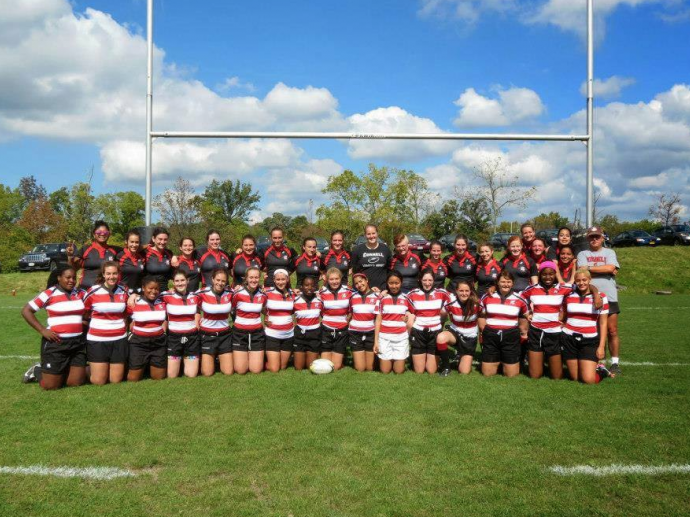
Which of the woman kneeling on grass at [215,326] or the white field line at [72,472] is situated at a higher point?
the woman kneeling on grass at [215,326]

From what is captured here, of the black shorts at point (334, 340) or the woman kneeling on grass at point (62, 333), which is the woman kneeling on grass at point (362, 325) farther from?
the woman kneeling on grass at point (62, 333)

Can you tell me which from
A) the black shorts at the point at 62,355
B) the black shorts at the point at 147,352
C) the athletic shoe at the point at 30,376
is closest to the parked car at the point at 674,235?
the black shorts at the point at 147,352

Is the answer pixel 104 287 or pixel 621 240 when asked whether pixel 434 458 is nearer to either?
pixel 104 287

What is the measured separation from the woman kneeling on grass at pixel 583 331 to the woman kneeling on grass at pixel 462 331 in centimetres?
101

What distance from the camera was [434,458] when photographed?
3.46 m

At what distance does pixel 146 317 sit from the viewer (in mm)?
5711

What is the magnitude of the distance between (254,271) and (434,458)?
337 centimetres

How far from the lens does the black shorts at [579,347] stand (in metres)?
5.51

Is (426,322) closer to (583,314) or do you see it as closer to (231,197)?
(583,314)

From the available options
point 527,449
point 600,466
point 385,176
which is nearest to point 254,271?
point 527,449

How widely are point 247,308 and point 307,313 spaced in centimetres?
73

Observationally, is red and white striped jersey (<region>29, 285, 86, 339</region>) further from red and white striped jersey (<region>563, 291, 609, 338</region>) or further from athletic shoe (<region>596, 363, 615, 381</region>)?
athletic shoe (<region>596, 363, 615, 381</region>)

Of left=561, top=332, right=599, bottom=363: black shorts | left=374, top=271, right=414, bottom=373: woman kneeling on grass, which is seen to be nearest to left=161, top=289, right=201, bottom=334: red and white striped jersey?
left=374, top=271, right=414, bottom=373: woman kneeling on grass

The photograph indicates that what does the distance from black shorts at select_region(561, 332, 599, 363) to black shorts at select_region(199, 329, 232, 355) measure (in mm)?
3832
